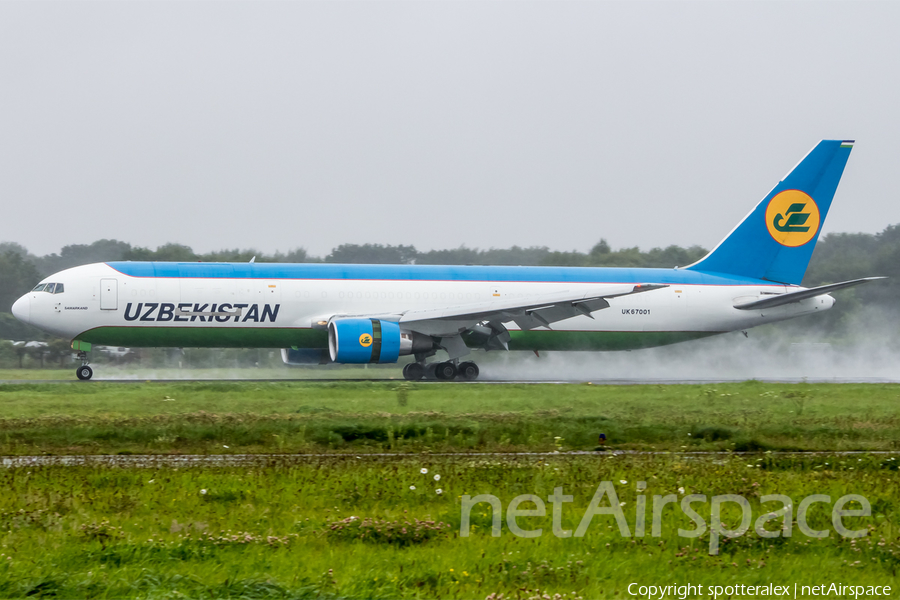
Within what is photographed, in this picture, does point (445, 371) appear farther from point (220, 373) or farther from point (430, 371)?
point (220, 373)

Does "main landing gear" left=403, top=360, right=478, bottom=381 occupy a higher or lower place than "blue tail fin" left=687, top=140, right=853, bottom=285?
lower

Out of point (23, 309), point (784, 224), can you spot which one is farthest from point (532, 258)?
point (23, 309)

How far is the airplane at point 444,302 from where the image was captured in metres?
25.5

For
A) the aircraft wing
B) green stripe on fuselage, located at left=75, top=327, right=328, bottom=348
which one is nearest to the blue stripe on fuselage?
the aircraft wing

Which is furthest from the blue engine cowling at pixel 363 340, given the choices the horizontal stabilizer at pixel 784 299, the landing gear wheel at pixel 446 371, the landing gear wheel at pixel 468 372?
the horizontal stabilizer at pixel 784 299

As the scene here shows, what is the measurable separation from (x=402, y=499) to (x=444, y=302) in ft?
62.3

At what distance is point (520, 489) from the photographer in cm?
903

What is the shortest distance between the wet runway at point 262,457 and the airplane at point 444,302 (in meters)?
13.4

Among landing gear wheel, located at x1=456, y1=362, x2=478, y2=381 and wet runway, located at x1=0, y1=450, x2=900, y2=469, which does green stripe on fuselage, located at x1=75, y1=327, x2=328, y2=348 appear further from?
wet runway, located at x1=0, y1=450, x2=900, y2=469

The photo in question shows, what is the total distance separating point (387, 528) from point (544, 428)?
6.96 meters

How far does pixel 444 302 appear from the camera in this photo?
A: 90.5 ft

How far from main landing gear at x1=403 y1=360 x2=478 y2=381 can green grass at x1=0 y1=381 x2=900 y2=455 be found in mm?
5717

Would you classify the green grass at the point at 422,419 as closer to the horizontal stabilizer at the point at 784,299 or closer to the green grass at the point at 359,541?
the green grass at the point at 359,541

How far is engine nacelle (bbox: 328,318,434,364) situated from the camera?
81.8 feet
